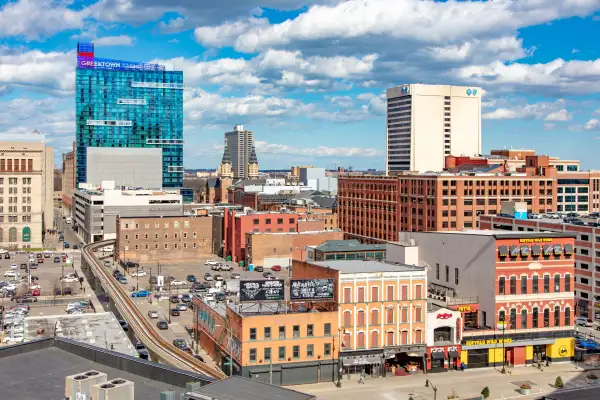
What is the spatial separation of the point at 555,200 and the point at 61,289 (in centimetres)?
11379

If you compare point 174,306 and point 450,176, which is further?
point 450,176

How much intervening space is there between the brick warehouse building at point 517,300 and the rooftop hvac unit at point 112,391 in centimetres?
6164

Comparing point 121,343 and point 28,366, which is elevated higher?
point 28,366

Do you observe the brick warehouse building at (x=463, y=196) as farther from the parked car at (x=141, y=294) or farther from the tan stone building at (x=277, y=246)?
the parked car at (x=141, y=294)

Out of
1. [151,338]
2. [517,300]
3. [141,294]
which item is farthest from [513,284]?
[141,294]

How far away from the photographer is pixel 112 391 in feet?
98.0

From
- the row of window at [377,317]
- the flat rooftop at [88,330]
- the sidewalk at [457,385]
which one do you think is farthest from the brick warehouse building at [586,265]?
the flat rooftop at [88,330]

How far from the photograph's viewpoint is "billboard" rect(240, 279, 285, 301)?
8031 centimetres

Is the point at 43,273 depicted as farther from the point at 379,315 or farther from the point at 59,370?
the point at 59,370

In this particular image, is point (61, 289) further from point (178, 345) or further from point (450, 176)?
point (450, 176)

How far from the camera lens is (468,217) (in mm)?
161250

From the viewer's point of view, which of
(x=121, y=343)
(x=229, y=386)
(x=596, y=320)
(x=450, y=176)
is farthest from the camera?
(x=450, y=176)

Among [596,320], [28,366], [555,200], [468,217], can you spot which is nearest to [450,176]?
[468,217]

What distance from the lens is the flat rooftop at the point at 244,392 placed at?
Answer: 101 feet
